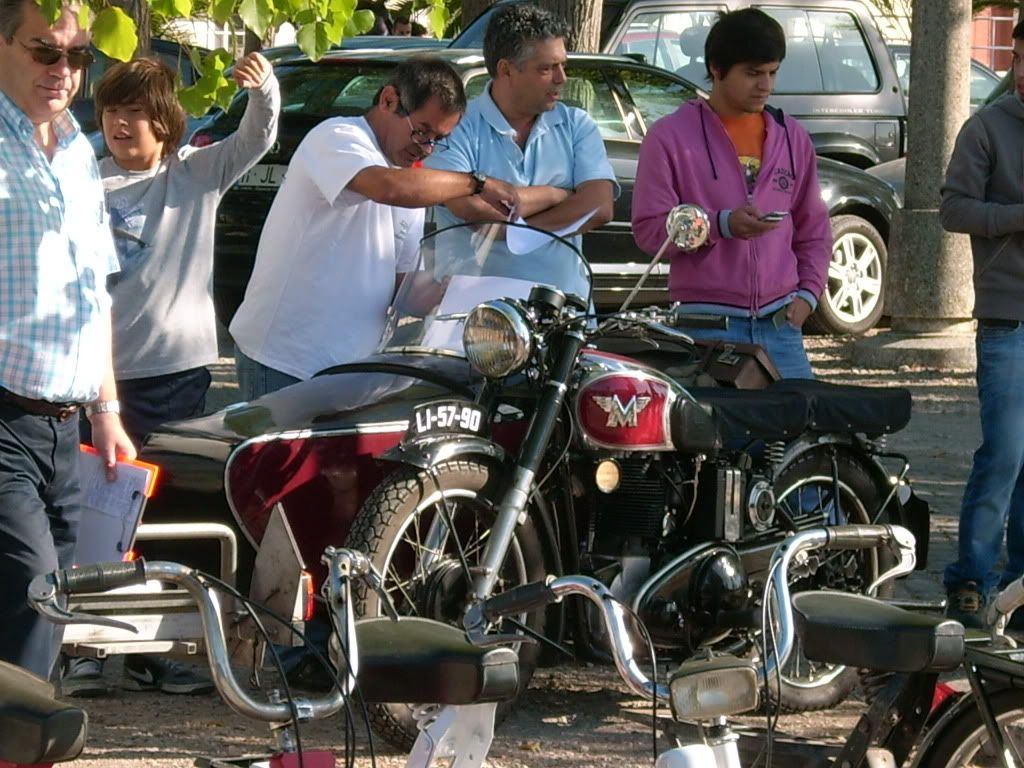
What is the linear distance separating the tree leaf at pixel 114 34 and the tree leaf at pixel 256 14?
0.27m

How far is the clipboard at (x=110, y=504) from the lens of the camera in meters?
4.50

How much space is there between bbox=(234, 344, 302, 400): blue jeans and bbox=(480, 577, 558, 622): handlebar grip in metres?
2.95

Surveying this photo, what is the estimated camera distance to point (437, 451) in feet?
16.6

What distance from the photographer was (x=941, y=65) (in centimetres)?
1177

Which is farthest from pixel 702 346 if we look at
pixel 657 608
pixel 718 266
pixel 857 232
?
pixel 857 232

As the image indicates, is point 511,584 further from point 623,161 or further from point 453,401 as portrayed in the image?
point 623,161

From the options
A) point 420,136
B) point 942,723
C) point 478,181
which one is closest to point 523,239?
point 478,181

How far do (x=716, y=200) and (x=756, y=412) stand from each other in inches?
42.7

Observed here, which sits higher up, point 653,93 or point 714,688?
point 653,93

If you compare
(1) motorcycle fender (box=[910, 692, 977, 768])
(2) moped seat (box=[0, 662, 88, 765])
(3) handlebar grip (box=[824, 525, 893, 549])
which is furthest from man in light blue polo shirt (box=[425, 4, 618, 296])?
(2) moped seat (box=[0, 662, 88, 765])

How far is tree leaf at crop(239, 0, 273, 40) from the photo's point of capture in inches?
188

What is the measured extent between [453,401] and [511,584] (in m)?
0.53

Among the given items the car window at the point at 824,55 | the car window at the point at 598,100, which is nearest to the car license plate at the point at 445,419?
the car window at the point at 598,100

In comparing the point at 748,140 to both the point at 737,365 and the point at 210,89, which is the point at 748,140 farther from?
the point at 210,89
